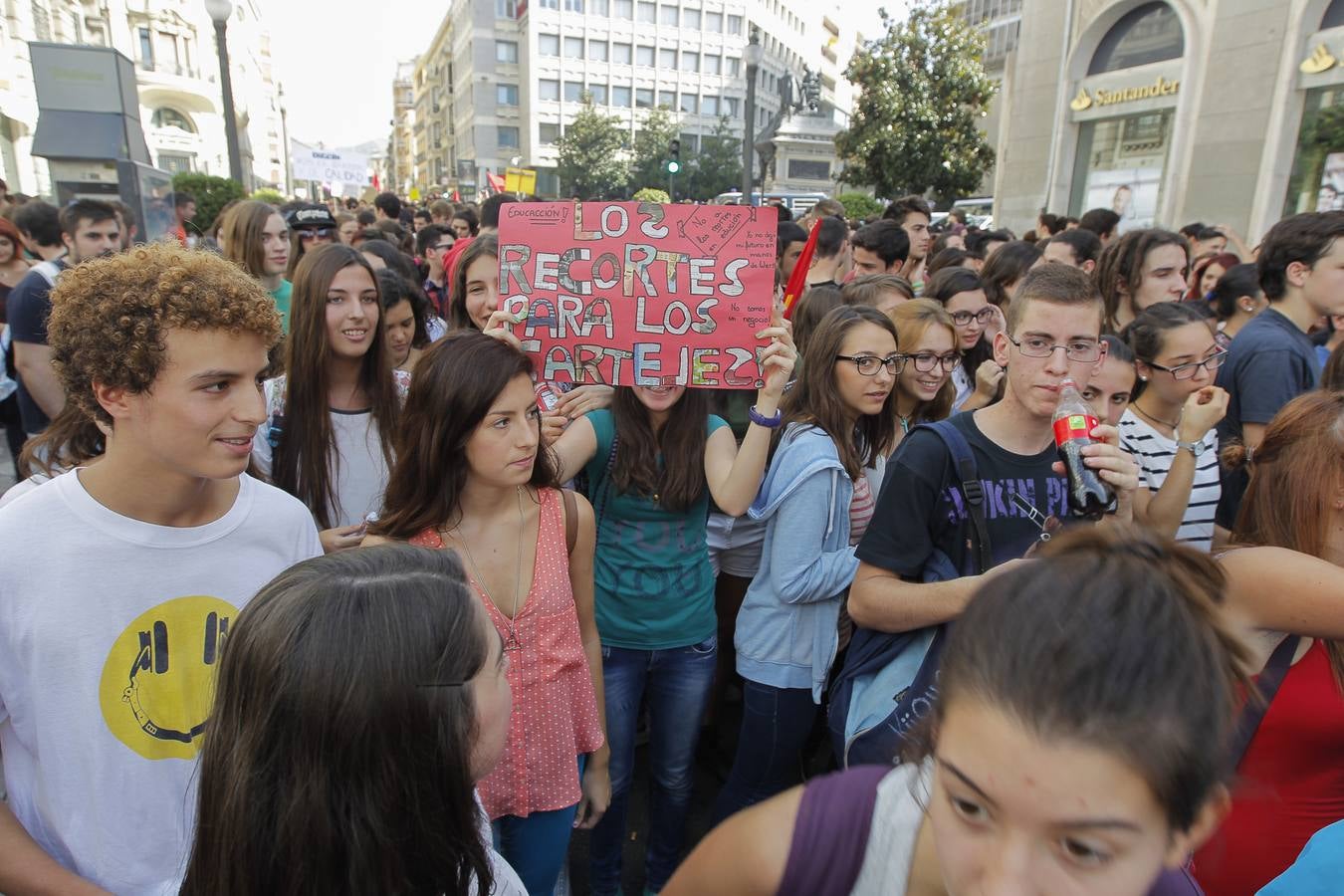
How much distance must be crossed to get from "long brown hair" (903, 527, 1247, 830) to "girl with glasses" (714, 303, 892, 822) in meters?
1.52

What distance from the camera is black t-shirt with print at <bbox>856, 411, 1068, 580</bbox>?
208cm

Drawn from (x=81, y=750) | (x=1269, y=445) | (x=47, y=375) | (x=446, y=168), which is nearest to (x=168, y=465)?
(x=81, y=750)

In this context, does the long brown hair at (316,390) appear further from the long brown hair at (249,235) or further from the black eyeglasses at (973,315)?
the black eyeglasses at (973,315)

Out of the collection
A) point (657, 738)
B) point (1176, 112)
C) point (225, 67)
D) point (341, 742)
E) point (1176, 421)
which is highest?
point (1176, 112)

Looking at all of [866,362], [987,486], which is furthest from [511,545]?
[866,362]

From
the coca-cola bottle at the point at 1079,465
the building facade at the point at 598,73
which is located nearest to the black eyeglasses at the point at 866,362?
the coca-cola bottle at the point at 1079,465

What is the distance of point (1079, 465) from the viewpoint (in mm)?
1899

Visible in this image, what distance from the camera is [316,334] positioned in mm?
2943

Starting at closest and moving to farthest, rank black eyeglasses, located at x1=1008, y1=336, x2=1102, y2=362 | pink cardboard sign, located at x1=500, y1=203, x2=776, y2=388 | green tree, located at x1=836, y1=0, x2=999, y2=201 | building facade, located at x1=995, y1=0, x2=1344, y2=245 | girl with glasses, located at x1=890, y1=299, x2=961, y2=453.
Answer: black eyeglasses, located at x1=1008, y1=336, x2=1102, y2=362
pink cardboard sign, located at x1=500, y1=203, x2=776, y2=388
girl with glasses, located at x1=890, y1=299, x2=961, y2=453
building facade, located at x1=995, y1=0, x2=1344, y2=245
green tree, located at x1=836, y1=0, x2=999, y2=201

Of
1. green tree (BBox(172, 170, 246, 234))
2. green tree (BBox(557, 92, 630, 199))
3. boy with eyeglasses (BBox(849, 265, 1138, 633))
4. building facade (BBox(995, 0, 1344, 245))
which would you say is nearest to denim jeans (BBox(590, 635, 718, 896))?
boy with eyeglasses (BBox(849, 265, 1138, 633))

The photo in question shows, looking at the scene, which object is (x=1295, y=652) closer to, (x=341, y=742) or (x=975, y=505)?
(x=975, y=505)

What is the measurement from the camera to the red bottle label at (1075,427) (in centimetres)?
191

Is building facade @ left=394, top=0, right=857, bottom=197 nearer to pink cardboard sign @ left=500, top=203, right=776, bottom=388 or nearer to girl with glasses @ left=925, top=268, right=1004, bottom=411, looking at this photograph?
girl with glasses @ left=925, top=268, right=1004, bottom=411

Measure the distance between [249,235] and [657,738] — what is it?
14.4 ft
